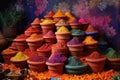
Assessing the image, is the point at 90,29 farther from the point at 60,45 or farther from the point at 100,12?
the point at 60,45

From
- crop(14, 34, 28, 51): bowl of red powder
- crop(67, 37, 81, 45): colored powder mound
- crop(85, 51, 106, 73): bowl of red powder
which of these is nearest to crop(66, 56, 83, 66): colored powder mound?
crop(85, 51, 106, 73): bowl of red powder

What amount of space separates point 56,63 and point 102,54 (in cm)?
92

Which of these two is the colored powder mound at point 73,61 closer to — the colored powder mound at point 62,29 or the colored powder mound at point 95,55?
the colored powder mound at point 95,55

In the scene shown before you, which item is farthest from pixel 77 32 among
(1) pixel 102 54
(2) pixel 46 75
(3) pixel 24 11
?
(3) pixel 24 11

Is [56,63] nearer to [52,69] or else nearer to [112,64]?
[52,69]

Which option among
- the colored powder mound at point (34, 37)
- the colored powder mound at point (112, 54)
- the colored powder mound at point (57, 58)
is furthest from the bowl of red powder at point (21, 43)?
the colored powder mound at point (112, 54)

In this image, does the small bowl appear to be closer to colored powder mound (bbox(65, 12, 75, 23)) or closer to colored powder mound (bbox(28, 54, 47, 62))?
colored powder mound (bbox(28, 54, 47, 62))

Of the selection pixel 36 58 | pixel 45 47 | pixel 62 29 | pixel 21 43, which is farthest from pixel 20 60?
pixel 62 29

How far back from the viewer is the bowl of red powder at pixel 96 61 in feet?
15.8

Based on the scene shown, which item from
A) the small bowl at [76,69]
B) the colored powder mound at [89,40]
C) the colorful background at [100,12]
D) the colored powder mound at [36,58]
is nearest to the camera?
the small bowl at [76,69]

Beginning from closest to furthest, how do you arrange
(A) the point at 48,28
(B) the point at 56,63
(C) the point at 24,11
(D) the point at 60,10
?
1. (B) the point at 56,63
2. (A) the point at 48,28
3. (D) the point at 60,10
4. (C) the point at 24,11

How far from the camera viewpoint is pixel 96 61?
15.7ft

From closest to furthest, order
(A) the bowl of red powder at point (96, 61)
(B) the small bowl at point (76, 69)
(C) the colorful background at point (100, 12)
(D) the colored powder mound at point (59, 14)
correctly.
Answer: (B) the small bowl at point (76, 69)
(A) the bowl of red powder at point (96, 61)
(C) the colorful background at point (100, 12)
(D) the colored powder mound at point (59, 14)

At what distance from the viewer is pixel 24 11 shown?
6.71 meters
